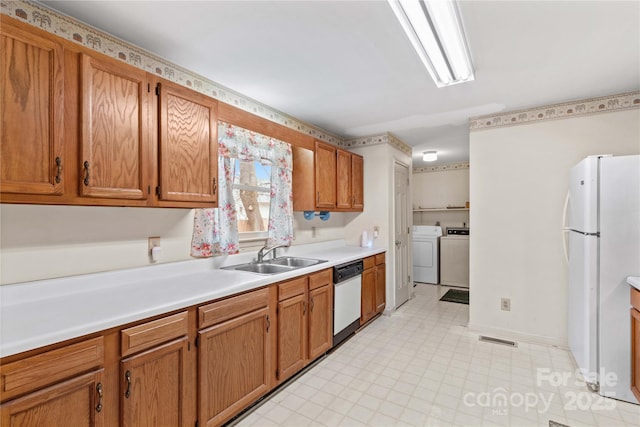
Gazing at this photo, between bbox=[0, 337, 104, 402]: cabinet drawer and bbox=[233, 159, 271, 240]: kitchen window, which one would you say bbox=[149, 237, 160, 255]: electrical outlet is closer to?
bbox=[233, 159, 271, 240]: kitchen window

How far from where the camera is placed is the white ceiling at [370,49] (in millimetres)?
1566

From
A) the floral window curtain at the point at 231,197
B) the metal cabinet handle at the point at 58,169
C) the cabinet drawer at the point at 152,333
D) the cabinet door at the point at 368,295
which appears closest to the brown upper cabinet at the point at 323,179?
the floral window curtain at the point at 231,197

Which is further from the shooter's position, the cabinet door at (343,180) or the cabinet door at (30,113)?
the cabinet door at (343,180)

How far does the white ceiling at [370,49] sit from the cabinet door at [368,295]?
176cm

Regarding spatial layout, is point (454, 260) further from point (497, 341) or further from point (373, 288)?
point (373, 288)

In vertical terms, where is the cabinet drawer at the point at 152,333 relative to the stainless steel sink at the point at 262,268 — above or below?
below

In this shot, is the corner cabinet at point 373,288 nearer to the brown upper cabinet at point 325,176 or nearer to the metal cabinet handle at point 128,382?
the brown upper cabinet at point 325,176

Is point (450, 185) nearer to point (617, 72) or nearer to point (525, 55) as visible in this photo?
point (617, 72)

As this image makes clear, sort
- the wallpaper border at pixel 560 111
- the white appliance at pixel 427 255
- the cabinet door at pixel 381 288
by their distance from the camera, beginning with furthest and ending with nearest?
1. the white appliance at pixel 427 255
2. the cabinet door at pixel 381 288
3. the wallpaper border at pixel 560 111

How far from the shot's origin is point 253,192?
285cm

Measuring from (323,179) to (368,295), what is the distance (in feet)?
4.49

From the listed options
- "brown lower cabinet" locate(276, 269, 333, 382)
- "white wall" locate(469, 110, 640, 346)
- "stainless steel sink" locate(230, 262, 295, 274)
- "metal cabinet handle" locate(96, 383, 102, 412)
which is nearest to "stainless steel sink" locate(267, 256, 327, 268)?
"stainless steel sink" locate(230, 262, 295, 274)

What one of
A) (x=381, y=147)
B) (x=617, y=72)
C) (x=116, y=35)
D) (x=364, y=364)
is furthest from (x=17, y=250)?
(x=617, y=72)

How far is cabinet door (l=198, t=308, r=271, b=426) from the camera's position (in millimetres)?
1667
